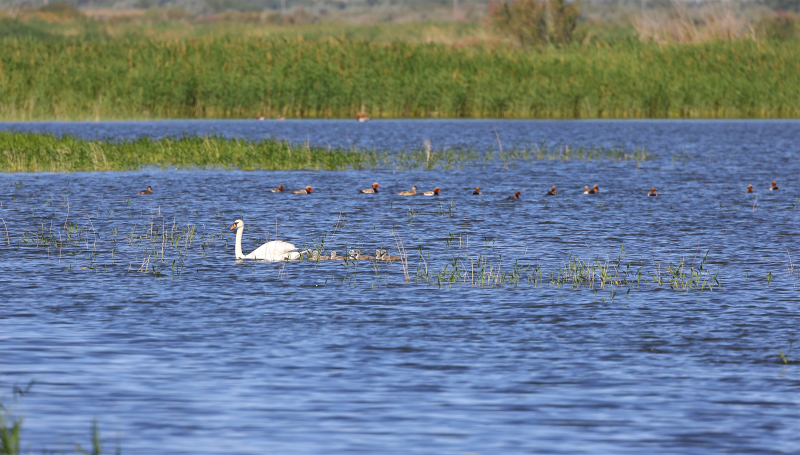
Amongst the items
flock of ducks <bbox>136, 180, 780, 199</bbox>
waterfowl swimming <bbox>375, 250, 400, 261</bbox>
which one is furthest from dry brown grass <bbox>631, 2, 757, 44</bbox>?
waterfowl swimming <bbox>375, 250, 400, 261</bbox>

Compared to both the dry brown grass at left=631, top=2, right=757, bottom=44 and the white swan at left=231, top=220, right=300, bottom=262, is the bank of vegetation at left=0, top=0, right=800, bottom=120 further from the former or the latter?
the white swan at left=231, top=220, right=300, bottom=262

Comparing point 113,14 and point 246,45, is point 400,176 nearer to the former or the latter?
point 246,45

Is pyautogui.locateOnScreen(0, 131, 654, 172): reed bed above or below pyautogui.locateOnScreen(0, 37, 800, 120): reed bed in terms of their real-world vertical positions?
below

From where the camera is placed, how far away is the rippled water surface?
9.51 m

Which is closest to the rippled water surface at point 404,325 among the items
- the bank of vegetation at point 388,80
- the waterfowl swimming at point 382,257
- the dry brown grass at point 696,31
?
the waterfowl swimming at point 382,257

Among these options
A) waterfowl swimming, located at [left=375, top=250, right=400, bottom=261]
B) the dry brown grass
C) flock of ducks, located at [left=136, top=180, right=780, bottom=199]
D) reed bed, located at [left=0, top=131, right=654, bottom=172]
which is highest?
the dry brown grass

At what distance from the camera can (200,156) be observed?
114 feet

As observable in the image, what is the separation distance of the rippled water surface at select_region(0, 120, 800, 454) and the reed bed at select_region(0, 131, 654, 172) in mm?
4875

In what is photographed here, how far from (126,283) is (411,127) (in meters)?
35.7

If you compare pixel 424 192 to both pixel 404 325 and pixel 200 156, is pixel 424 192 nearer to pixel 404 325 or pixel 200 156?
pixel 200 156

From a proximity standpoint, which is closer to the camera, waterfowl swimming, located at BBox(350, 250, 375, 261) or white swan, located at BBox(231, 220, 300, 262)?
white swan, located at BBox(231, 220, 300, 262)

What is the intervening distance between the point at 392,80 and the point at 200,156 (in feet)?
59.7

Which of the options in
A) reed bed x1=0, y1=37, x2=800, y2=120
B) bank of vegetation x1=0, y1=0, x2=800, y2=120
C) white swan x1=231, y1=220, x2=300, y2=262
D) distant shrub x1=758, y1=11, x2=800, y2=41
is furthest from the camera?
distant shrub x1=758, y1=11, x2=800, y2=41

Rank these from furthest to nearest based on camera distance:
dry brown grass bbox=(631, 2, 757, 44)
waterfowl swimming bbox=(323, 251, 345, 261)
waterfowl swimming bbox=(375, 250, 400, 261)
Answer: dry brown grass bbox=(631, 2, 757, 44), waterfowl swimming bbox=(323, 251, 345, 261), waterfowl swimming bbox=(375, 250, 400, 261)
